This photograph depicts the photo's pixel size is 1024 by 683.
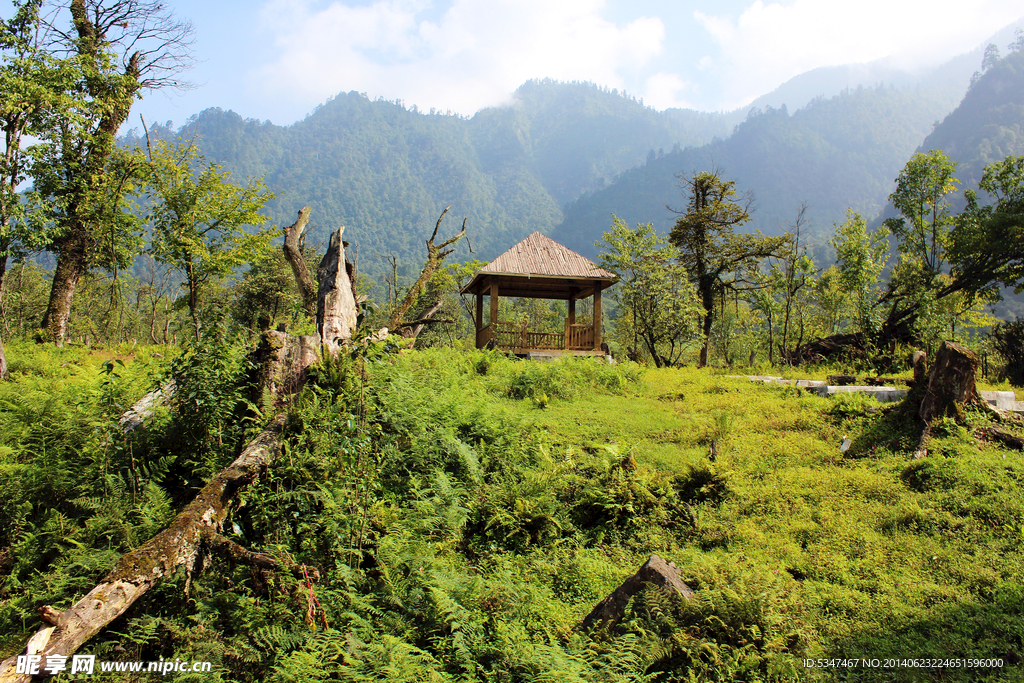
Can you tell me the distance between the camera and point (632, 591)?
3.49 m

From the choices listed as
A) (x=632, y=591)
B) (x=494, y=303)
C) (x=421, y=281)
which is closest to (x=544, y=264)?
(x=494, y=303)

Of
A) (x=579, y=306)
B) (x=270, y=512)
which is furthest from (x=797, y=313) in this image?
(x=579, y=306)

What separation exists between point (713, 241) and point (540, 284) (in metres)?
7.86

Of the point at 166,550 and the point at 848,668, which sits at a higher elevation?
the point at 166,550

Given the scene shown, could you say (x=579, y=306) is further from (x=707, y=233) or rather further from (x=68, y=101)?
(x=68, y=101)

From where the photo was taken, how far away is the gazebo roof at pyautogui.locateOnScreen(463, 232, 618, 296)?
15984 millimetres

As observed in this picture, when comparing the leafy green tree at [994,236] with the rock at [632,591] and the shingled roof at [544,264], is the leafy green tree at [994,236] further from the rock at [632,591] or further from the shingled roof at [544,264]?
the rock at [632,591]

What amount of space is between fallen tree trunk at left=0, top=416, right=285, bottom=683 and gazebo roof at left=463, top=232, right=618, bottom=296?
477 inches

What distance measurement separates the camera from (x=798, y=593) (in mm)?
3576

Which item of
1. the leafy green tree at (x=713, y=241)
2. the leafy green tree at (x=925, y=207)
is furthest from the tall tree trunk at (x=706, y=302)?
the leafy green tree at (x=925, y=207)

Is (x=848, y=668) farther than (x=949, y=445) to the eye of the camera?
No

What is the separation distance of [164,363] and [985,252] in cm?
2257

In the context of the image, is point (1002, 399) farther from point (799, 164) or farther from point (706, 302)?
point (799, 164)

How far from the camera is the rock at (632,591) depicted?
11.2 feet
